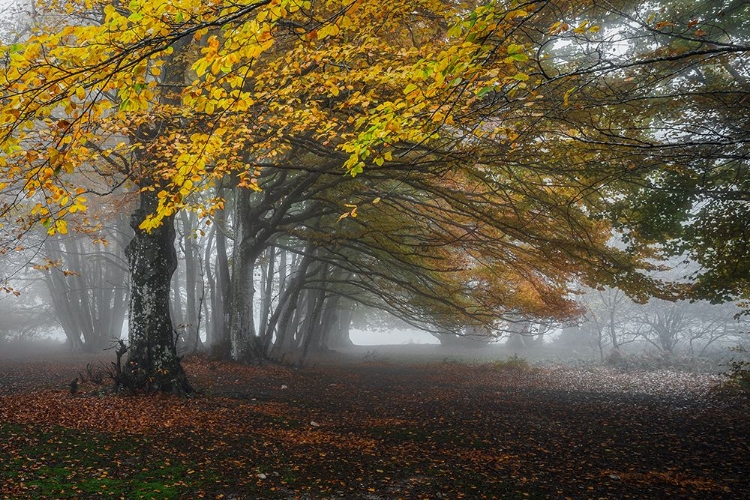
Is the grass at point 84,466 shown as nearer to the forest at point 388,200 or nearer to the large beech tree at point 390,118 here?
the forest at point 388,200

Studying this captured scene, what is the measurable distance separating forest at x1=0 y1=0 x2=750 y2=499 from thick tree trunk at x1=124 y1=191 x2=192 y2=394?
4 cm

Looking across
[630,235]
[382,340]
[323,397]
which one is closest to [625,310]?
[630,235]

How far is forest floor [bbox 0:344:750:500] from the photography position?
493cm

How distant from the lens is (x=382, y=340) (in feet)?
365

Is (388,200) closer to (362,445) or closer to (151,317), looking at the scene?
(151,317)

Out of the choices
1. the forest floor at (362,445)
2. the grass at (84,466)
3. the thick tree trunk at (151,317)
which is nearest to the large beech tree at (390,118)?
the thick tree trunk at (151,317)

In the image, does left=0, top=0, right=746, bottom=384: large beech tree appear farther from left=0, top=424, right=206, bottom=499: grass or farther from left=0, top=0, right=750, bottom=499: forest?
left=0, top=424, right=206, bottom=499: grass

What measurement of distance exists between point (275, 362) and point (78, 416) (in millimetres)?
9082

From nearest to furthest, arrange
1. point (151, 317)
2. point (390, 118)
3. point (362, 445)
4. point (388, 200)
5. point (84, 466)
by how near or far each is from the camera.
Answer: point (390, 118), point (84, 466), point (362, 445), point (151, 317), point (388, 200)

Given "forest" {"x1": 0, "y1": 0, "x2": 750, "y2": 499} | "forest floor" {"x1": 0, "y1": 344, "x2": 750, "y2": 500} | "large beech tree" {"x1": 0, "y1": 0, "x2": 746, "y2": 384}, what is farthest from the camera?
"forest floor" {"x1": 0, "y1": 344, "x2": 750, "y2": 500}

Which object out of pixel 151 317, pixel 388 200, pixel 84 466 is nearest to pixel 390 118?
pixel 84 466

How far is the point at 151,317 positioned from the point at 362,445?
533cm

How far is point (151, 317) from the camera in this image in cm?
956

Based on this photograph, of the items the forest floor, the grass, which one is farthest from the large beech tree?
the grass
